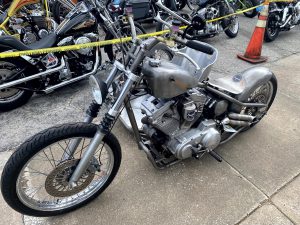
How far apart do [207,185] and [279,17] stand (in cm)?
471

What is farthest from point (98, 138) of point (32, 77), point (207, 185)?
point (32, 77)

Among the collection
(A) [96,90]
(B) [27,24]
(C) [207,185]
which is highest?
(A) [96,90]

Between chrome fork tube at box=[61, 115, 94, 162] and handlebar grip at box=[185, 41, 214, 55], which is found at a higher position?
handlebar grip at box=[185, 41, 214, 55]

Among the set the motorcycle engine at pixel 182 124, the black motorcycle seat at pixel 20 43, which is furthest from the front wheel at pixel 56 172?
the black motorcycle seat at pixel 20 43

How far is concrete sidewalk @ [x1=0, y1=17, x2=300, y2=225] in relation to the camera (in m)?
2.08

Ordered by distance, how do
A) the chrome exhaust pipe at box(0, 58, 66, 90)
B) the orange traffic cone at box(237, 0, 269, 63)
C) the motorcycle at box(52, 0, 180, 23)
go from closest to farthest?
the chrome exhaust pipe at box(0, 58, 66, 90) < the orange traffic cone at box(237, 0, 269, 63) < the motorcycle at box(52, 0, 180, 23)

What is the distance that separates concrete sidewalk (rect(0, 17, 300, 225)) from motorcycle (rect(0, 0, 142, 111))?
27 cm

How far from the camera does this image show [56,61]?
3.40 metres

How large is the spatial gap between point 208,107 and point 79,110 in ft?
5.54

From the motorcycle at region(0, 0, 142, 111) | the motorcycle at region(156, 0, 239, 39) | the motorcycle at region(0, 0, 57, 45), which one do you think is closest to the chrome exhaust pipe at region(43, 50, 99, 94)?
the motorcycle at region(0, 0, 142, 111)

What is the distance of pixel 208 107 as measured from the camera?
242 cm

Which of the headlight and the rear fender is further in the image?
the rear fender

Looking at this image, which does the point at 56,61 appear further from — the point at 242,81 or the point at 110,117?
the point at 242,81

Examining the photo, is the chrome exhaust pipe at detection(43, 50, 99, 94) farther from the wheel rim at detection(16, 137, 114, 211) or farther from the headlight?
the headlight
